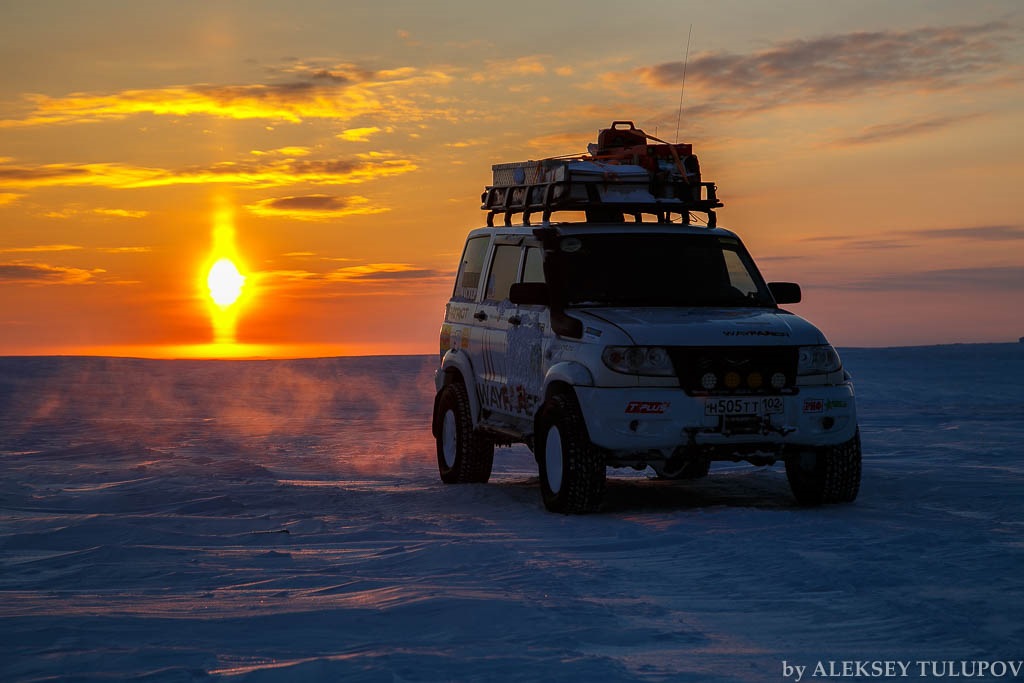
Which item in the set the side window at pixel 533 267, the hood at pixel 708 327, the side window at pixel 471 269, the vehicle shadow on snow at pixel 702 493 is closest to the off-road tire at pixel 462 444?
the side window at pixel 471 269

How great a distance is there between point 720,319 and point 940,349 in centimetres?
3401

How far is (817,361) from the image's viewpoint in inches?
391

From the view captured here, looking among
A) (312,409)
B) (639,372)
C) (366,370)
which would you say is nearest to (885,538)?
(639,372)

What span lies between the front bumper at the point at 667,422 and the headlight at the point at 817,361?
0.82 feet

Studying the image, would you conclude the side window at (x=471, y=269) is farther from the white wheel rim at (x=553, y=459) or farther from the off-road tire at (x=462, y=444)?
the white wheel rim at (x=553, y=459)

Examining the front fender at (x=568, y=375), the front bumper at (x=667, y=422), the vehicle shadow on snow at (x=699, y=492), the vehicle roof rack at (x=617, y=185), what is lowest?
the vehicle shadow on snow at (x=699, y=492)

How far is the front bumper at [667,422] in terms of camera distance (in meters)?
9.52

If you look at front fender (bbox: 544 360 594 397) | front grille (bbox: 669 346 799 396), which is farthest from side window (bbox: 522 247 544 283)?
front grille (bbox: 669 346 799 396)

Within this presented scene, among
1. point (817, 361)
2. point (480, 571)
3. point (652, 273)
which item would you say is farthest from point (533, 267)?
point (480, 571)

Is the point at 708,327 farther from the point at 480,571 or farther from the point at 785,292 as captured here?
the point at 480,571

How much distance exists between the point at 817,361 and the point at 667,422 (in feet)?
4.34

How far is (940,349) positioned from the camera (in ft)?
137

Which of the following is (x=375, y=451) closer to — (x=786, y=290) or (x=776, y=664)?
(x=786, y=290)

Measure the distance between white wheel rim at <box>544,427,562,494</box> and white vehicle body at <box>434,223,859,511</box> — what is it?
0.18 m
